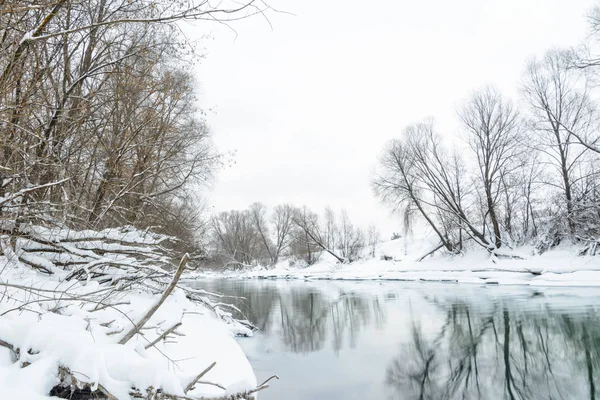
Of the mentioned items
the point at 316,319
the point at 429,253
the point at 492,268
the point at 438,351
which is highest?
the point at 429,253

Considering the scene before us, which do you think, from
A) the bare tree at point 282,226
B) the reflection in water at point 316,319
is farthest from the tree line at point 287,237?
the reflection in water at point 316,319

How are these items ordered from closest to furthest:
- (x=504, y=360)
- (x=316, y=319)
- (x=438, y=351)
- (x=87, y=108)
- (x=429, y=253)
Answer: (x=87, y=108) < (x=504, y=360) < (x=438, y=351) < (x=316, y=319) < (x=429, y=253)

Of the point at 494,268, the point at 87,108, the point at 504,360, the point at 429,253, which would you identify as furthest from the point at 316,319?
the point at 429,253

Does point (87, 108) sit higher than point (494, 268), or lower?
higher

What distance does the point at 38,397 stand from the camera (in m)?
2.04

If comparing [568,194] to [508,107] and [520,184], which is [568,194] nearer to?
[520,184]

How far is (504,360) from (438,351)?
3.93ft

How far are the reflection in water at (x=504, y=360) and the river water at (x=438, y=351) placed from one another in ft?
0.05

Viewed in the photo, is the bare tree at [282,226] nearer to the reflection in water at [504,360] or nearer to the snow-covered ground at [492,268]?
the snow-covered ground at [492,268]

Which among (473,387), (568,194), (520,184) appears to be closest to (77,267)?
(473,387)

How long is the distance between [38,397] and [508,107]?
3100 centimetres

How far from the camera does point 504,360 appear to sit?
6.36 metres

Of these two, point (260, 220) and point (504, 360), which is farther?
point (260, 220)

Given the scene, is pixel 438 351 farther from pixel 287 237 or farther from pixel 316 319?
pixel 287 237
